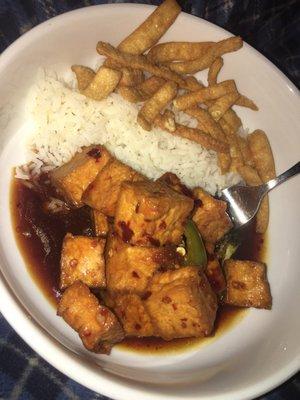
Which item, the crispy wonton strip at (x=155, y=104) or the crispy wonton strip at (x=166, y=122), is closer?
the crispy wonton strip at (x=155, y=104)

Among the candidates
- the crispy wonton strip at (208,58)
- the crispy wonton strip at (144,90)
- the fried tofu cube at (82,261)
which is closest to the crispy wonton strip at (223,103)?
the crispy wonton strip at (208,58)

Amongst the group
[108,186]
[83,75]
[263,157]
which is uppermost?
[83,75]

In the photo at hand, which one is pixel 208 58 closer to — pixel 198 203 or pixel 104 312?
pixel 198 203

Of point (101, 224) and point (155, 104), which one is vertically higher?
point (155, 104)

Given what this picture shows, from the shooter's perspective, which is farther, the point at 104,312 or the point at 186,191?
the point at 186,191

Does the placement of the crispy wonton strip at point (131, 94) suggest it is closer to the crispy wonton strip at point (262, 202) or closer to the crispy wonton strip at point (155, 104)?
the crispy wonton strip at point (155, 104)

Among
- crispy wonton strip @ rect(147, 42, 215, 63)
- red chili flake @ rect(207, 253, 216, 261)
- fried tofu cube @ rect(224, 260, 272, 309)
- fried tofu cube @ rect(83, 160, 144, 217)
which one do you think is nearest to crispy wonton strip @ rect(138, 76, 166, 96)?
crispy wonton strip @ rect(147, 42, 215, 63)

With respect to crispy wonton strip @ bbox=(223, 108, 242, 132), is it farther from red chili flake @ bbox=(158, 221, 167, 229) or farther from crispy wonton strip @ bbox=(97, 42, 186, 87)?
red chili flake @ bbox=(158, 221, 167, 229)

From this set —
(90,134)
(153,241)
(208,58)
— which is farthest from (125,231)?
(208,58)
